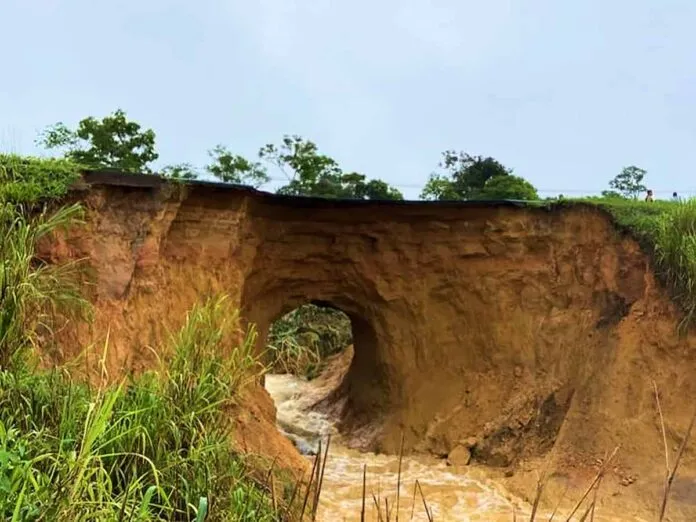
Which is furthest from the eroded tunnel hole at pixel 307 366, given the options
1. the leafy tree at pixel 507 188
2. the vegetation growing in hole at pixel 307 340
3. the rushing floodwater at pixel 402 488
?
the leafy tree at pixel 507 188

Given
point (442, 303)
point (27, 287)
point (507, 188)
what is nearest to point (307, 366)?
point (442, 303)

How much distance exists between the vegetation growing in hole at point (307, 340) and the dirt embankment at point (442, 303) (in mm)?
3341

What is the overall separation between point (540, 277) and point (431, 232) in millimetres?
1484

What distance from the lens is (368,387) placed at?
9883mm

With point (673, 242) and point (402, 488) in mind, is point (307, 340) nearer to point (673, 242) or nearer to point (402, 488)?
point (402, 488)

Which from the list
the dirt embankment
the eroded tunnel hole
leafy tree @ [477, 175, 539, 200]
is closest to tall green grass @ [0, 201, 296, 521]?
the dirt embankment

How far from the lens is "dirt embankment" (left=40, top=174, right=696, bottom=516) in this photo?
624 cm

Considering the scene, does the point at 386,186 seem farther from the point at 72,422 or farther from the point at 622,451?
the point at 72,422

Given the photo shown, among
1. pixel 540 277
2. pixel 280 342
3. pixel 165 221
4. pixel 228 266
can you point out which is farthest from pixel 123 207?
pixel 280 342

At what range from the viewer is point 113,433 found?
3320 millimetres

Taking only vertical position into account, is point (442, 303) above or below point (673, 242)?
below

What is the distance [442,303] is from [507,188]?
34.0 ft

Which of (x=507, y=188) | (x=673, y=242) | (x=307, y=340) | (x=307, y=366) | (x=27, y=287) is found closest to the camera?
(x=27, y=287)

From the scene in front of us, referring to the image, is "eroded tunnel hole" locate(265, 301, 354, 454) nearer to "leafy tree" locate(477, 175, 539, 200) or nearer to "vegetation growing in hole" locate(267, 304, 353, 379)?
"vegetation growing in hole" locate(267, 304, 353, 379)
